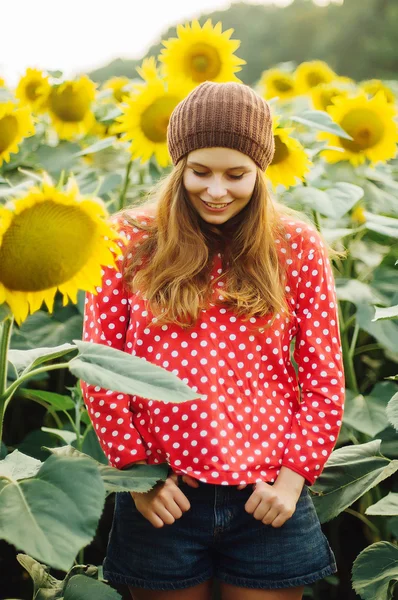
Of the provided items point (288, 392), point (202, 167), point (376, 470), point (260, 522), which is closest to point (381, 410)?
point (376, 470)

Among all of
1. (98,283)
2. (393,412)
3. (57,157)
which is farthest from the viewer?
(57,157)

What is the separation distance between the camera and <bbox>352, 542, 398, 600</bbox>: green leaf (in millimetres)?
1448

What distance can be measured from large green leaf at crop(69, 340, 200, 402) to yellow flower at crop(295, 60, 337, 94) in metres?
→ 2.34

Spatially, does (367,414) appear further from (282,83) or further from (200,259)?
(282,83)

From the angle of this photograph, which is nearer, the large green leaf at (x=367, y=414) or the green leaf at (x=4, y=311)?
the green leaf at (x=4, y=311)

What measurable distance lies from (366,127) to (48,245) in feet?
4.95

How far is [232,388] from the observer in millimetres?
1367

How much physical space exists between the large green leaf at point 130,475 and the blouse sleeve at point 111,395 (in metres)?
0.04

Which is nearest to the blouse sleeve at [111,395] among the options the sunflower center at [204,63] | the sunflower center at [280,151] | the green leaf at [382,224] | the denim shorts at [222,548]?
the denim shorts at [222,548]

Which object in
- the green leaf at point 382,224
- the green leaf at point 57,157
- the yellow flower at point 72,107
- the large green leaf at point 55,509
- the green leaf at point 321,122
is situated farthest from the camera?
the yellow flower at point 72,107

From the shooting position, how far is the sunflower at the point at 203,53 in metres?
2.34

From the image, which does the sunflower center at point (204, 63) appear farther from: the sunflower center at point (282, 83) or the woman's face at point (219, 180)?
the woman's face at point (219, 180)

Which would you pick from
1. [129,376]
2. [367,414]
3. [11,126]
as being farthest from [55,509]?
[11,126]

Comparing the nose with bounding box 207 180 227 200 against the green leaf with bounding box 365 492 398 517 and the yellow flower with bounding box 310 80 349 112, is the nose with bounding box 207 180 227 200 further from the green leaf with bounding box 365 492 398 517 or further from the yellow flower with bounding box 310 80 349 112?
the yellow flower with bounding box 310 80 349 112
